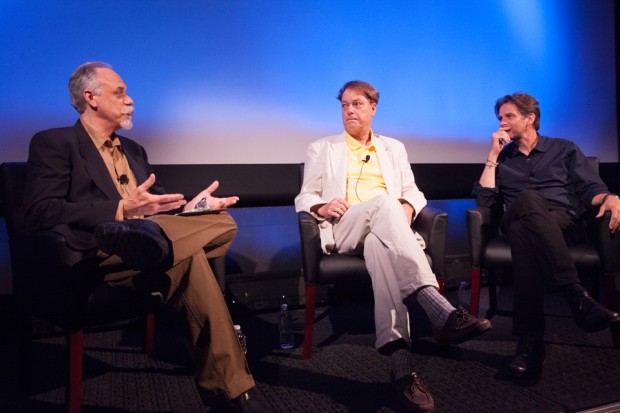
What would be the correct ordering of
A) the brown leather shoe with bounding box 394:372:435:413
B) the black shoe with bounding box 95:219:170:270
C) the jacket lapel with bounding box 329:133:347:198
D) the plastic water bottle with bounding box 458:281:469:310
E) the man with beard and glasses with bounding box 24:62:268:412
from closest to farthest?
the black shoe with bounding box 95:219:170:270
the man with beard and glasses with bounding box 24:62:268:412
the brown leather shoe with bounding box 394:372:435:413
the jacket lapel with bounding box 329:133:347:198
the plastic water bottle with bounding box 458:281:469:310

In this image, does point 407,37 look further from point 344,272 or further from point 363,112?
point 344,272

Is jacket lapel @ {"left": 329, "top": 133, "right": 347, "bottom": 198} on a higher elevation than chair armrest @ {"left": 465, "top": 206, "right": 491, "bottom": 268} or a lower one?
higher

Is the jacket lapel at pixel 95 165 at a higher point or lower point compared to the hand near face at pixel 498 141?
lower

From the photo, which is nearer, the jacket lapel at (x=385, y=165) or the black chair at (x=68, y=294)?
the black chair at (x=68, y=294)

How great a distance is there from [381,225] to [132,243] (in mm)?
1041

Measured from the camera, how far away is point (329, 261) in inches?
90.1

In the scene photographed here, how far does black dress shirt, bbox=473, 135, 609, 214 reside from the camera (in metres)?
2.71

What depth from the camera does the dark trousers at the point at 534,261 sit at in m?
2.08

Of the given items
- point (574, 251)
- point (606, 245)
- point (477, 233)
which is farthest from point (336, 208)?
point (606, 245)

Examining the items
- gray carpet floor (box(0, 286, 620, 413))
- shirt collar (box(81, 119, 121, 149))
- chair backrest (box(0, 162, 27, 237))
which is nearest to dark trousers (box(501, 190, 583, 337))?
gray carpet floor (box(0, 286, 620, 413))

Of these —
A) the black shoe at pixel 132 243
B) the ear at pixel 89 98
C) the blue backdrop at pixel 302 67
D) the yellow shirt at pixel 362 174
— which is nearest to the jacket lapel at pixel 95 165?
the ear at pixel 89 98

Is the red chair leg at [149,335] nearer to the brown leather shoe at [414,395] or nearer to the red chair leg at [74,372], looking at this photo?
the red chair leg at [74,372]

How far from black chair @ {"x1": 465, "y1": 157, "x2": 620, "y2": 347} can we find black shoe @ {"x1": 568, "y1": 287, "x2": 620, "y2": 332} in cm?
47

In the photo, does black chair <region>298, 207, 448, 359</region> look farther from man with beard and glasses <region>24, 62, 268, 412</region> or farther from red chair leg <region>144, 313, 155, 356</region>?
red chair leg <region>144, 313, 155, 356</region>
